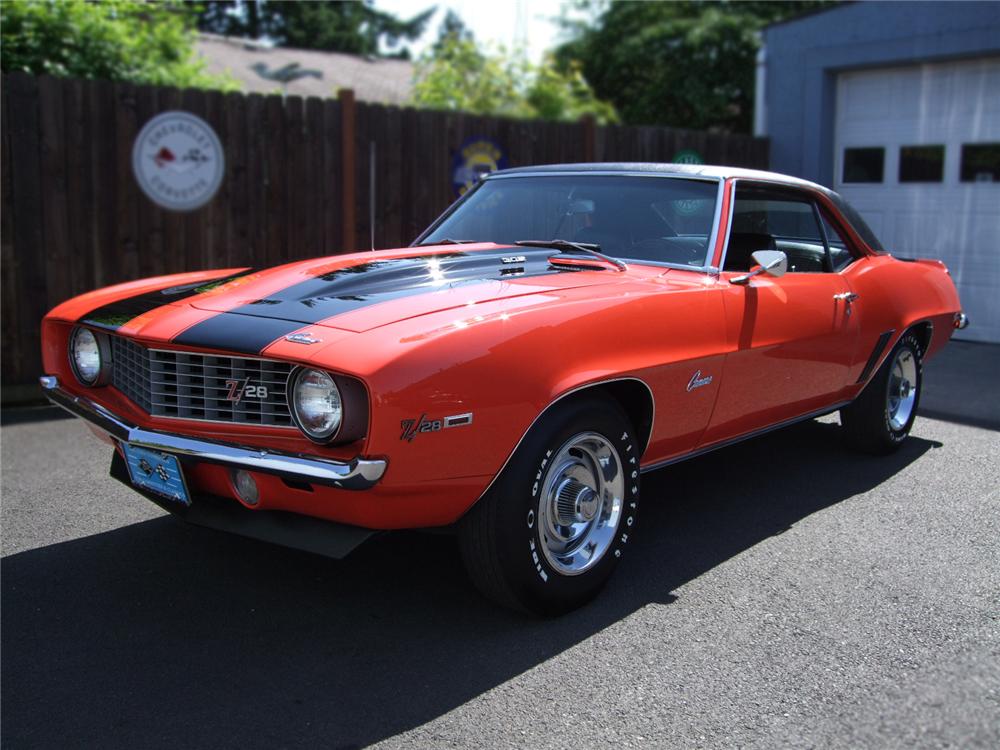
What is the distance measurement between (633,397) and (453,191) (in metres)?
5.56

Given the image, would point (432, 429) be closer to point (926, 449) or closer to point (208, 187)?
point (926, 449)

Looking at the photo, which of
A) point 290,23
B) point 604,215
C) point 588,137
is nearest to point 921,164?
point 588,137

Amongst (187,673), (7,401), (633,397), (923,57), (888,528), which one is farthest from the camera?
(923,57)

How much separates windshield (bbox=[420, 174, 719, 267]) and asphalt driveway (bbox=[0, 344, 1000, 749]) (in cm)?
124

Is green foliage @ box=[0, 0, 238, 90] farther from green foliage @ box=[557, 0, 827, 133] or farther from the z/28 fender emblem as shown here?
green foliage @ box=[557, 0, 827, 133]

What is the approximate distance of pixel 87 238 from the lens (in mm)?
7008

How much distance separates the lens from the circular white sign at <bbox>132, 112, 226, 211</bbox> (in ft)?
23.6

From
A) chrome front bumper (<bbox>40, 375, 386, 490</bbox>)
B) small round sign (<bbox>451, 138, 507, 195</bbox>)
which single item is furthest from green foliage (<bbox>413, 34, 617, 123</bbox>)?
chrome front bumper (<bbox>40, 375, 386, 490</bbox>)

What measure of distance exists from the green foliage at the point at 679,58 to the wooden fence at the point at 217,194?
10883 mm

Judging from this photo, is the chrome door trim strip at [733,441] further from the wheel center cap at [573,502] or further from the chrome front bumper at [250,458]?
the chrome front bumper at [250,458]

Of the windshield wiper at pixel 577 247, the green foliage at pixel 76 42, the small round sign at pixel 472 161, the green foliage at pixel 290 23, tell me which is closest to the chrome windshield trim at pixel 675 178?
the windshield wiper at pixel 577 247

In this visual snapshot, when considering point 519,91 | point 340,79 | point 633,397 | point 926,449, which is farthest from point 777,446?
point 340,79

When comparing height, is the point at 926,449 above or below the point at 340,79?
below

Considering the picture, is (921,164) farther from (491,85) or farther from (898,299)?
(491,85)
